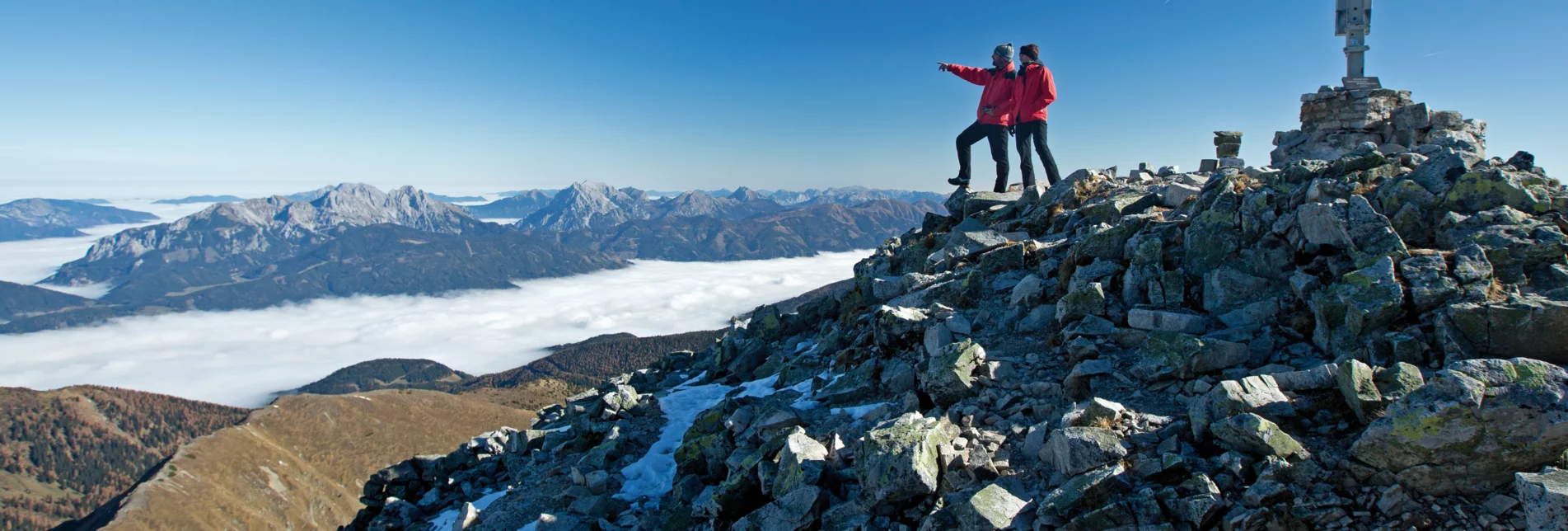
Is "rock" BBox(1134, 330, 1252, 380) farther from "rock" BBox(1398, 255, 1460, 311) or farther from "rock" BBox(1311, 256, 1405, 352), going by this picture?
"rock" BBox(1398, 255, 1460, 311)

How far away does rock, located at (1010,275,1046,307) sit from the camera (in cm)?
1350

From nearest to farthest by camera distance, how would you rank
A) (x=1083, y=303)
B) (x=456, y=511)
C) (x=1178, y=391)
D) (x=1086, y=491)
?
(x=1086, y=491)
(x=1178, y=391)
(x=1083, y=303)
(x=456, y=511)

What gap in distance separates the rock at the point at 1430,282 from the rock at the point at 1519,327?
0.55 metres

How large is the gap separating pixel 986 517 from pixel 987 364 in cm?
394

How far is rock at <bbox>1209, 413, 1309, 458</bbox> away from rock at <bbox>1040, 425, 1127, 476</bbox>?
105cm

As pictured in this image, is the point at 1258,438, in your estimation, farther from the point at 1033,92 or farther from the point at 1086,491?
the point at 1033,92

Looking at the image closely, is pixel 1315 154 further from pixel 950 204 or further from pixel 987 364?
pixel 987 364

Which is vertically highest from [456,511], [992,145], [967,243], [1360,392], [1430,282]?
[992,145]

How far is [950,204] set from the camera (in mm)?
24391

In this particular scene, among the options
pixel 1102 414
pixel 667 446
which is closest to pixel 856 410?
pixel 1102 414

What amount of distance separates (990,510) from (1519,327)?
6000 millimetres

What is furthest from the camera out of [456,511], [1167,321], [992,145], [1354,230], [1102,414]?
[992,145]

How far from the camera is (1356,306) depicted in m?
8.59

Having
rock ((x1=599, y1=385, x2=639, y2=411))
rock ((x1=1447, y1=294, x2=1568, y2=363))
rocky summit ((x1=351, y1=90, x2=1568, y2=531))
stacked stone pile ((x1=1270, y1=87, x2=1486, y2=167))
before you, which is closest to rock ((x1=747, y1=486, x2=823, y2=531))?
rocky summit ((x1=351, y1=90, x2=1568, y2=531))
